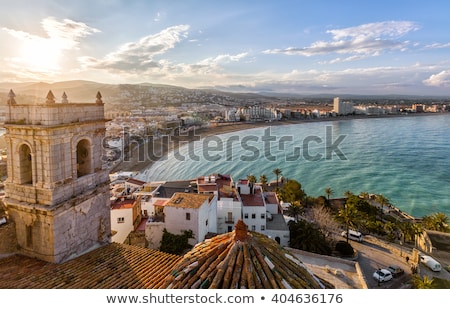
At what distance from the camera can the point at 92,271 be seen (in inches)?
141

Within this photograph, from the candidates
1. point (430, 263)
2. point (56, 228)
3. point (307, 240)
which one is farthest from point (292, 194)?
point (56, 228)

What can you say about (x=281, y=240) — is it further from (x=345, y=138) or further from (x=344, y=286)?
(x=345, y=138)

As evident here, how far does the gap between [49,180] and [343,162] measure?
27.9 m

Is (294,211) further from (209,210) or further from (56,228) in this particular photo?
(56,228)

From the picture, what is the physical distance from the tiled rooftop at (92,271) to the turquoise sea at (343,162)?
1685 cm

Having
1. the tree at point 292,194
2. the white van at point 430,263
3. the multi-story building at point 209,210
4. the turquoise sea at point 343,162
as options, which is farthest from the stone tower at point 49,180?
the turquoise sea at point 343,162

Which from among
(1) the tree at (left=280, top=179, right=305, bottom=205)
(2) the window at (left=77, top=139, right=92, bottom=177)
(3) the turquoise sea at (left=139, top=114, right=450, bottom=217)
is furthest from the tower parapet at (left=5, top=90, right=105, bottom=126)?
(3) the turquoise sea at (left=139, top=114, right=450, bottom=217)

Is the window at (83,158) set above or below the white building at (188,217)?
Answer: above

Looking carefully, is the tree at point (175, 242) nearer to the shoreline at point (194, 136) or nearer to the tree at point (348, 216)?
the tree at point (348, 216)

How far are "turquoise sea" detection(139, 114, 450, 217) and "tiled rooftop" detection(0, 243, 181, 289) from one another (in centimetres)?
1685

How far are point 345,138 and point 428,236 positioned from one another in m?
31.8

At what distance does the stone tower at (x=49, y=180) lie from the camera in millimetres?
3582

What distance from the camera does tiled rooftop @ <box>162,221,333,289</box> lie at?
96.3 inches

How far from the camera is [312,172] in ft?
82.3
